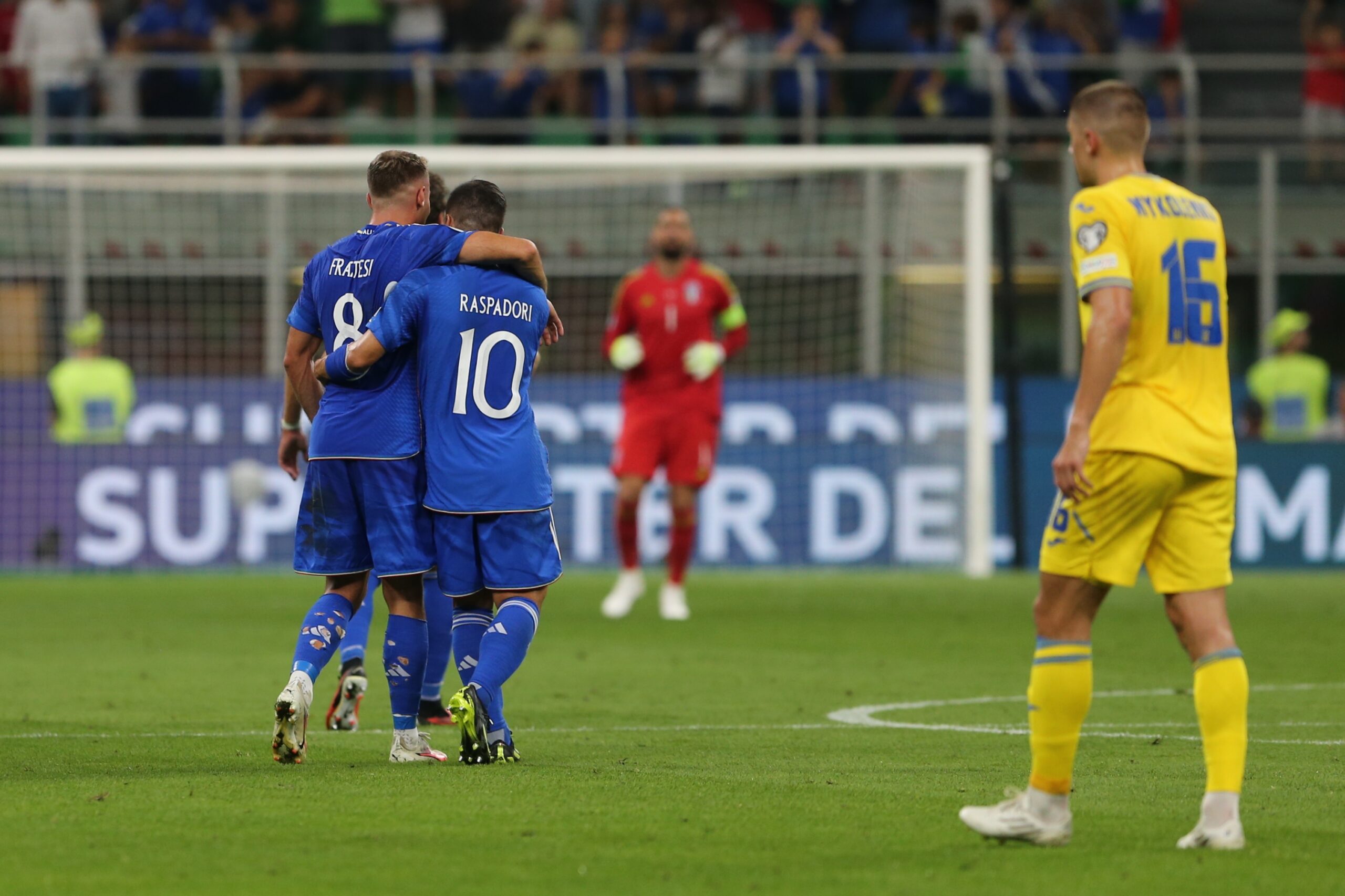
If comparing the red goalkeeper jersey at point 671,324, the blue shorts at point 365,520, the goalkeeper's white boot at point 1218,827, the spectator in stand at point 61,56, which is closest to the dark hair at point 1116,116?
the goalkeeper's white boot at point 1218,827

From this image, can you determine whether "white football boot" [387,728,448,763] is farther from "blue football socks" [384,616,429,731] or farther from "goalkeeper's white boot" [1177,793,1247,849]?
"goalkeeper's white boot" [1177,793,1247,849]

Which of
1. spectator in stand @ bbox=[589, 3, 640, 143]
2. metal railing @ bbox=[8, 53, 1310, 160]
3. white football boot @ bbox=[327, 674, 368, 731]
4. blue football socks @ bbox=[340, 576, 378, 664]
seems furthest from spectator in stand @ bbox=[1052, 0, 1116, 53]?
white football boot @ bbox=[327, 674, 368, 731]

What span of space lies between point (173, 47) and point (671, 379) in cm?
1077

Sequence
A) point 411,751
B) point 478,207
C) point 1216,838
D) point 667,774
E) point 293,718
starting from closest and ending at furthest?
point 1216,838 → point 293,718 → point 667,774 → point 411,751 → point 478,207

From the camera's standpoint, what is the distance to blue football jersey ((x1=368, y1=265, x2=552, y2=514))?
6.62 meters

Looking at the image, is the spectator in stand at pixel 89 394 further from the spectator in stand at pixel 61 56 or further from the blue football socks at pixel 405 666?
→ the blue football socks at pixel 405 666

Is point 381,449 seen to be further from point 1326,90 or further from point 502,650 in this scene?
point 1326,90

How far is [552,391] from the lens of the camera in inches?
736

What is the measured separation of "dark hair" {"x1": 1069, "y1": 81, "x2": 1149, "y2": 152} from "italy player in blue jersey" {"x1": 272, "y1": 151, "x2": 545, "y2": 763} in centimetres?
210

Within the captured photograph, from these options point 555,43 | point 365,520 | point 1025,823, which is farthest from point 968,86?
point 1025,823

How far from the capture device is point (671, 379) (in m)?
13.8

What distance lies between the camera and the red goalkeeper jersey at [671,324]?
44.8 ft

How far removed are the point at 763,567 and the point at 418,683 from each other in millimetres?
11849

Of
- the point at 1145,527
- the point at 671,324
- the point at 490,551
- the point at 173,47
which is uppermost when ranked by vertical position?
the point at 173,47
